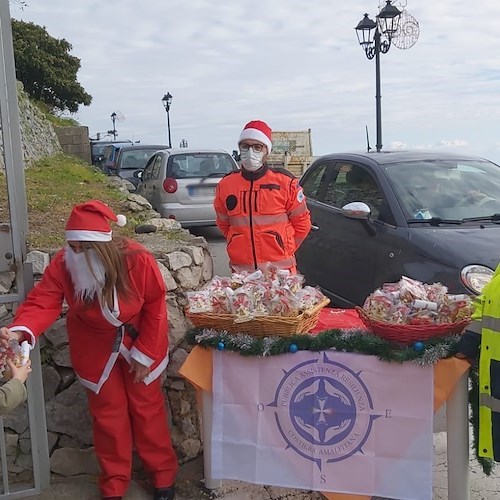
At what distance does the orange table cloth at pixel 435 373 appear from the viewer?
2.71m

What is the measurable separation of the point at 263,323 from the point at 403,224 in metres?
2.19

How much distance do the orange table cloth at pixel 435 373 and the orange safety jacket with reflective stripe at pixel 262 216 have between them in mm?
1081

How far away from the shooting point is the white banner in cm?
280

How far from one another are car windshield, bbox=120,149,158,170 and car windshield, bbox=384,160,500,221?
12.0 metres

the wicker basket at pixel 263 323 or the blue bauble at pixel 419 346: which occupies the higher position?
the wicker basket at pixel 263 323

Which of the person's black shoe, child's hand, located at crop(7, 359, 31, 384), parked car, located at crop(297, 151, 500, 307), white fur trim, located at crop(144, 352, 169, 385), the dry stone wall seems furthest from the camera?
the dry stone wall

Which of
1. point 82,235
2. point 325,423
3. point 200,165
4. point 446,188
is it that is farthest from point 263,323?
point 200,165

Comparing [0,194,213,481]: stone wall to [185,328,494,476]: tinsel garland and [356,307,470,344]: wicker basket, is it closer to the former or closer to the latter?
[185,328,494,476]: tinsel garland

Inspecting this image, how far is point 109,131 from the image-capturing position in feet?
150

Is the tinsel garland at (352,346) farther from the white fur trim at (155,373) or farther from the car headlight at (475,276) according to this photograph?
the car headlight at (475,276)

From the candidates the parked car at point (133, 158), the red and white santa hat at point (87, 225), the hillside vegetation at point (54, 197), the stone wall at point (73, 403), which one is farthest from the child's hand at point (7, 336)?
the parked car at point (133, 158)

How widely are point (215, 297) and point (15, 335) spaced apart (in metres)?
0.92

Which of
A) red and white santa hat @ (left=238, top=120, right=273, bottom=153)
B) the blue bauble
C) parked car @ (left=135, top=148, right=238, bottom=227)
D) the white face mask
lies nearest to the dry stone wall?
parked car @ (left=135, top=148, right=238, bottom=227)

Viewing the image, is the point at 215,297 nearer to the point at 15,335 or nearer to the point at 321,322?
the point at 321,322
